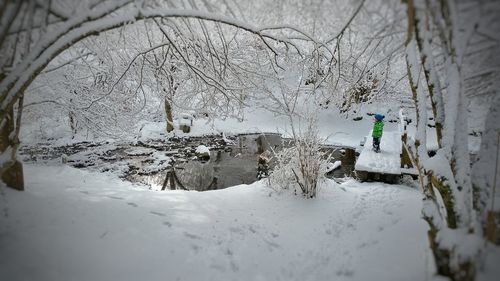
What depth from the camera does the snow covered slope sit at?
328 inches

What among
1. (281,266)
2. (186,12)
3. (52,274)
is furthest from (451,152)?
(52,274)

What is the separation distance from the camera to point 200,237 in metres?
4.25

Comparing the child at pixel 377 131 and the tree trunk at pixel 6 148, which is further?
the child at pixel 377 131

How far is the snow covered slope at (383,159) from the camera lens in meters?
8.34

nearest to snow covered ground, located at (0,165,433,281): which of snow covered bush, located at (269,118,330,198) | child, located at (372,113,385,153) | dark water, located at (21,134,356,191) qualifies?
snow covered bush, located at (269,118,330,198)

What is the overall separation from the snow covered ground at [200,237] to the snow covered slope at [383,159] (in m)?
2.51

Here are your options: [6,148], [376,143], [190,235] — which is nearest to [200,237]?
[190,235]

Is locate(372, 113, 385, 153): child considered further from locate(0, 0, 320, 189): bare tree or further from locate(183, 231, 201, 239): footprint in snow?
locate(0, 0, 320, 189): bare tree

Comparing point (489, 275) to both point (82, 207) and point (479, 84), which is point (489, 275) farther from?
point (82, 207)

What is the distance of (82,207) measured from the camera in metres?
4.45

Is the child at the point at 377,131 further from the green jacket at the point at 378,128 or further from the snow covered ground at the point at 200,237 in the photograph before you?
the snow covered ground at the point at 200,237

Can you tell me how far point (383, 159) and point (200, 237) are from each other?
7176 millimetres

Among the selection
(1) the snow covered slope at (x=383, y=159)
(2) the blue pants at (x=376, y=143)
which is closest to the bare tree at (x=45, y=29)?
(1) the snow covered slope at (x=383, y=159)

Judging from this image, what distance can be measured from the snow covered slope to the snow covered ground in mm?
2506
